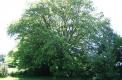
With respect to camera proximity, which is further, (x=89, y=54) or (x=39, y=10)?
(x=39, y=10)

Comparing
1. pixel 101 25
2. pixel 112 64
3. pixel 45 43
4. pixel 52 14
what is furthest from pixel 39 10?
pixel 112 64

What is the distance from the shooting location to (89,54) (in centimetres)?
3656

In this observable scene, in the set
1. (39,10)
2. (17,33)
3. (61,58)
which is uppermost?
(39,10)

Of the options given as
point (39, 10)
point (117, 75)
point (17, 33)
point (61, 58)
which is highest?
point (39, 10)

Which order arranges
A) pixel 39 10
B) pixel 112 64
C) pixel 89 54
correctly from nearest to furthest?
pixel 112 64 < pixel 89 54 < pixel 39 10

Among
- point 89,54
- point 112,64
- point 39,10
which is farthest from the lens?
point 39,10

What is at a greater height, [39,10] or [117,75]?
[39,10]

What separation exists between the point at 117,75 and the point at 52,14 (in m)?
11.9

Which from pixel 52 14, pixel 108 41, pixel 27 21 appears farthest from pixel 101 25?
pixel 27 21

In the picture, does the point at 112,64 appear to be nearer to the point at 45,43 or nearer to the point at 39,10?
the point at 45,43

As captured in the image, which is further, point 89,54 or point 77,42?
point 77,42

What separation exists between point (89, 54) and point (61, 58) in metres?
3.87

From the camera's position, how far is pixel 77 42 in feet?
130

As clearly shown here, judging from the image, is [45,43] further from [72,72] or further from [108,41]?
[108,41]
